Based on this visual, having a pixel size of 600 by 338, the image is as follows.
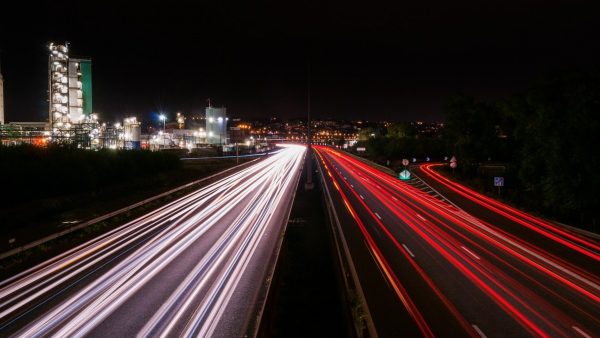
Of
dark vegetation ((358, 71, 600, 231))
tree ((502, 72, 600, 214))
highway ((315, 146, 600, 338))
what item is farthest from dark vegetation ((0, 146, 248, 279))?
tree ((502, 72, 600, 214))

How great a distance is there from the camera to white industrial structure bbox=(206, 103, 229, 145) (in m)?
88.6

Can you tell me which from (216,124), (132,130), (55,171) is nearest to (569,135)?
(55,171)

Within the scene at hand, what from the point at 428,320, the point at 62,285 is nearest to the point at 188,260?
the point at 62,285

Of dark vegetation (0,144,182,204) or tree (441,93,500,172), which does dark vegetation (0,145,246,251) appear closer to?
dark vegetation (0,144,182,204)

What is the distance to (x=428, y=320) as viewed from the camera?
8.80 metres

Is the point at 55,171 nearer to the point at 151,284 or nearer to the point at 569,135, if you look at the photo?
the point at 151,284

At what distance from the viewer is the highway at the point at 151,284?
8.11 metres

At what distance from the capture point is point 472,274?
11961 millimetres

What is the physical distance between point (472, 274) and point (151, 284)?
949cm

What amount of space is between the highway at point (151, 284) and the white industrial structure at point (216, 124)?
72.7 meters

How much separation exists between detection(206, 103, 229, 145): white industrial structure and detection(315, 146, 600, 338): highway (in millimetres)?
71616

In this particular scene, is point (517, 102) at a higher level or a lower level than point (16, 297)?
higher

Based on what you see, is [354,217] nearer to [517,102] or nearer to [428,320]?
[428,320]

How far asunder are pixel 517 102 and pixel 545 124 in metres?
7.24
